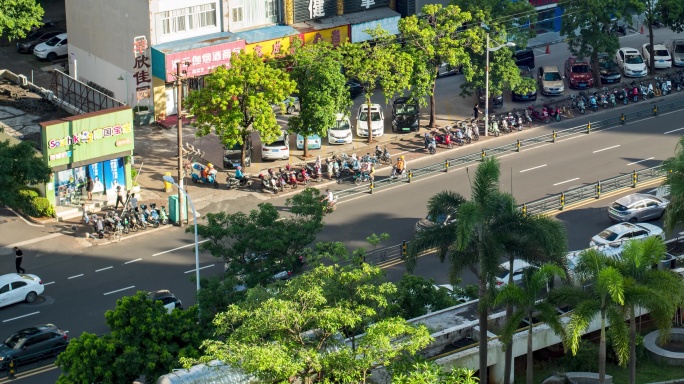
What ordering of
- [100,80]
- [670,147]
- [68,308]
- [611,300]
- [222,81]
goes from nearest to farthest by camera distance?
[611,300]
[68,308]
[222,81]
[670,147]
[100,80]

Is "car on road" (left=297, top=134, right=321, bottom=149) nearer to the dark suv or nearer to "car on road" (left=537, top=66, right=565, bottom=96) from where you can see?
"car on road" (left=537, top=66, right=565, bottom=96)

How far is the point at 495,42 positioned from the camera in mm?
78750

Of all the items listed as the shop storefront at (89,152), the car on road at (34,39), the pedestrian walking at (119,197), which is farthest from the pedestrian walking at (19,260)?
the car on road at (34,39)

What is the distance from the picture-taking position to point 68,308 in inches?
2368

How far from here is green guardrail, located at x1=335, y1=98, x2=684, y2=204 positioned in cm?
7245

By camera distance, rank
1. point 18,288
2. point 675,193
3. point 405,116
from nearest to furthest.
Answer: point 675,193 < point 18,288 < point 405,116

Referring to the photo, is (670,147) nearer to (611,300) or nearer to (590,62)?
(590,62)

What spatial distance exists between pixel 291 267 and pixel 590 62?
41877mm

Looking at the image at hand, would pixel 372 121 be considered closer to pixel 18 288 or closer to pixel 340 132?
pixel 340 132

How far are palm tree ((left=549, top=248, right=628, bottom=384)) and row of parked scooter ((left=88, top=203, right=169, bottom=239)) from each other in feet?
84.9

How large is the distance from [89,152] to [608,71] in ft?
120

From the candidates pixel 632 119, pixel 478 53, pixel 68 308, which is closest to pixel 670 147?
pixel 632 119

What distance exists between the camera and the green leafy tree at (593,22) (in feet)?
278

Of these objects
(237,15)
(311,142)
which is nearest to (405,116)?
(311,142)
